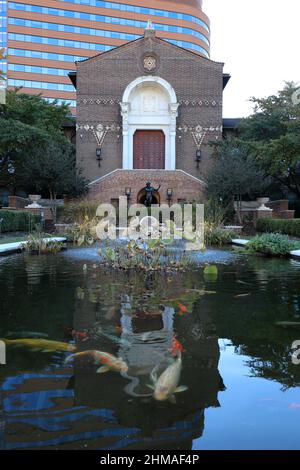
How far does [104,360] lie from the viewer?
4.04 metres

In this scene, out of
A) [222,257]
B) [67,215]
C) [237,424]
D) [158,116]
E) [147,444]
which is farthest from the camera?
[158,116]

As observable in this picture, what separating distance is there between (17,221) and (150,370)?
19.8 meters

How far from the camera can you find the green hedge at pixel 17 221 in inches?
821

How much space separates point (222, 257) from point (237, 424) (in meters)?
10.9

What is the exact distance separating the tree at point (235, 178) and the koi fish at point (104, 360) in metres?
22.4

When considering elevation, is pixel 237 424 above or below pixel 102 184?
below

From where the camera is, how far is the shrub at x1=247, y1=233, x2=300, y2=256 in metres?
14.0

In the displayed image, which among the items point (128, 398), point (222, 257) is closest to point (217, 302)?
point (128, 398)

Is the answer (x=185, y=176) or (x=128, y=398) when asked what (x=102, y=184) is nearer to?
(x=185, y=176)

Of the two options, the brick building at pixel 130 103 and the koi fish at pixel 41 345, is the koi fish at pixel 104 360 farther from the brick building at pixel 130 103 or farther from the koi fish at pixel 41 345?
the brick building at pixel 130 103

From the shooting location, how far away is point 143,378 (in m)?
3.66

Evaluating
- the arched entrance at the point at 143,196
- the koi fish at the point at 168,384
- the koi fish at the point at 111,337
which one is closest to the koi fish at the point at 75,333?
the koi fish at the point at 111,337

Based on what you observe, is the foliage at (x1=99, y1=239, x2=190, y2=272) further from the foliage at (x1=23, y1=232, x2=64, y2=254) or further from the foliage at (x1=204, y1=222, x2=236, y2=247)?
the foliage at (x1=204, y1=222, x2=236, y2=247)

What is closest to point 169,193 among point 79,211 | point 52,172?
point 79,211
